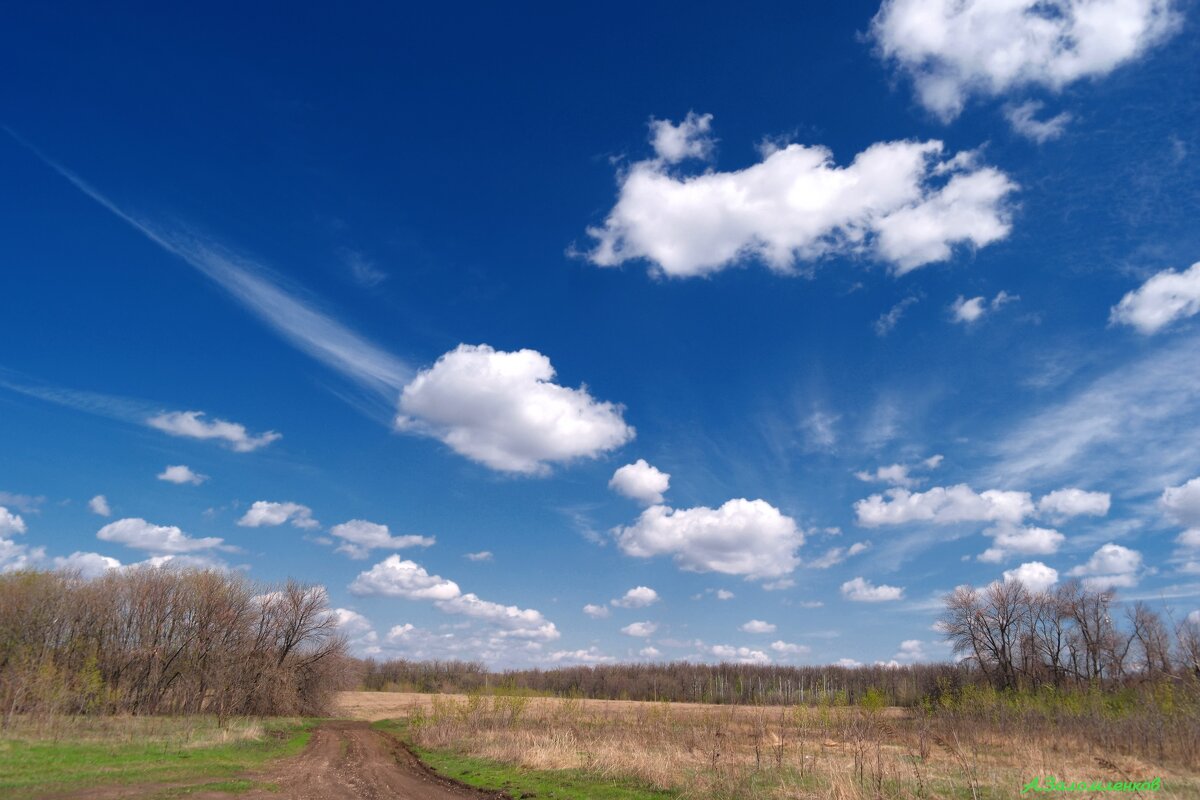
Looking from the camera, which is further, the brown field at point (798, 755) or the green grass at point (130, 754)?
the green grass at point (130, 754)

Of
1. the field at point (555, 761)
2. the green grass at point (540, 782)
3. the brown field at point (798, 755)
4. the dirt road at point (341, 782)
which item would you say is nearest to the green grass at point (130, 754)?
the field at point (555, 761)

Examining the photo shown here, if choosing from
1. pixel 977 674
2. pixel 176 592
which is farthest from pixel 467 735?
pixel 977 674

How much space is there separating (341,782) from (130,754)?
38.1ft

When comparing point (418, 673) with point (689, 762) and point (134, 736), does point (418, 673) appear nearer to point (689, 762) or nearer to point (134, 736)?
point (134, 736)

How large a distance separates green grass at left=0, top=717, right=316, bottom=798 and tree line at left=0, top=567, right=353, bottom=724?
567 inches

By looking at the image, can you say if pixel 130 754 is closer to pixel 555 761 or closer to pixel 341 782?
pixel 341 782

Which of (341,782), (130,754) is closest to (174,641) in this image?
(130,754)

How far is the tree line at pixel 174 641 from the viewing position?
52.2m

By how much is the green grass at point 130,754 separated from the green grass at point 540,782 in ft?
24.5

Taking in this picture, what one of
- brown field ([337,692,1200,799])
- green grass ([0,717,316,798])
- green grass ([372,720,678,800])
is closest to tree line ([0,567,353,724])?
green grass ([0,717,316,798])

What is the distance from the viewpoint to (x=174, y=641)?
202 feet

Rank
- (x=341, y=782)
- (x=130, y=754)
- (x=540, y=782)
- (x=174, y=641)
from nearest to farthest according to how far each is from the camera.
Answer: (x=540, y=782)
(x=341, y=782)
(x=130, y=754)
(x=174, y=641)

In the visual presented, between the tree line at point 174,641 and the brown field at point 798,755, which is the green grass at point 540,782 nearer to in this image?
the brown field at point 798,755

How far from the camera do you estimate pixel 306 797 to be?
18.8 metres
